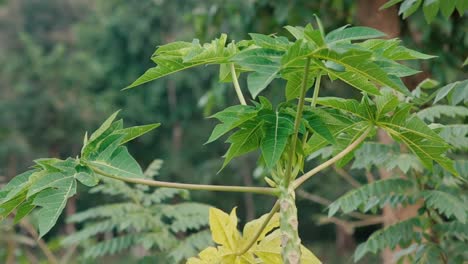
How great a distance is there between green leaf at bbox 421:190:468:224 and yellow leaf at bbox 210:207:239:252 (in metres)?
0.80

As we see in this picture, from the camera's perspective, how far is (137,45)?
18359 millimetres

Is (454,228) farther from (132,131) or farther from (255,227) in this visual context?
(132,131)

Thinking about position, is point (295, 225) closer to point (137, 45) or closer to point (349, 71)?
point (349, 71)

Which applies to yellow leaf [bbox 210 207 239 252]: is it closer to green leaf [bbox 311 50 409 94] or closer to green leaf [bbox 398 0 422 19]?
green leaf [bbox 311 50 409 94]

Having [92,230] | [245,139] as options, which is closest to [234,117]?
[245,139]

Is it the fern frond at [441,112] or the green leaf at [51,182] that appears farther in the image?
the fern frond at [441,112]

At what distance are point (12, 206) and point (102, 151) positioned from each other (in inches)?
6.2

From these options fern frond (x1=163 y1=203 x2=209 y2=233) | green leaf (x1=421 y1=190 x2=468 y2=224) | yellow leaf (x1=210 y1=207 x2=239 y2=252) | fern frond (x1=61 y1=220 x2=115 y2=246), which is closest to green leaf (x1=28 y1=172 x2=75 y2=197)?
yellow leaf (x1=210 y1=207 x2=239 y2=252)

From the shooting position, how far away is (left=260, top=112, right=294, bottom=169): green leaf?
908 millimetres

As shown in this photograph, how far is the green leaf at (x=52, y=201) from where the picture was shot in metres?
0.89

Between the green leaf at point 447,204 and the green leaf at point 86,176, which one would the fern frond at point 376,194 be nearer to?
the green leaf at point 447,204

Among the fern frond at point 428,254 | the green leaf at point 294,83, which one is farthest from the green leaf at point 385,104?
the fern frond at point 428,254

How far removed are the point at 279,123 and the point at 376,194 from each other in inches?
42.2

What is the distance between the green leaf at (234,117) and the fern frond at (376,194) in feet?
3.32
